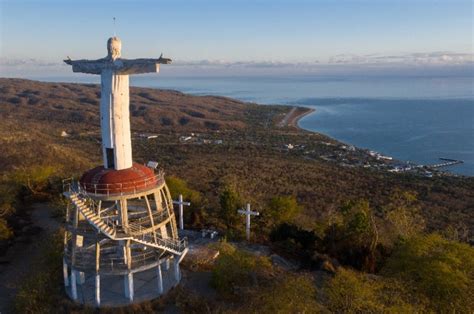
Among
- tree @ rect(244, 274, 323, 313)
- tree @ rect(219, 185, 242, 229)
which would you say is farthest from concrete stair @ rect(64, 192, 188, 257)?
tree @ rect(219, 185, 242, 229)

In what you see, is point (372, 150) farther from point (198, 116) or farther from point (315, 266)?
point (315, 266)

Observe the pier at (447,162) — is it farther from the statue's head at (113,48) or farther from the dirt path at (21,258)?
the statue's head at (113,48)

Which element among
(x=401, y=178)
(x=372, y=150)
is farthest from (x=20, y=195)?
(x=372, y=150)

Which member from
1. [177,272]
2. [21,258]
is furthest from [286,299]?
[21,258]

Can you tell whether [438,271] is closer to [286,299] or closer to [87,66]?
[286,299]

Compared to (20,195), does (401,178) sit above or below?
below

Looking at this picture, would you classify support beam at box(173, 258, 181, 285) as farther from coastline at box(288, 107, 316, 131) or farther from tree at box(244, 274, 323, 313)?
coastline at box(288, 107, 316, 131)

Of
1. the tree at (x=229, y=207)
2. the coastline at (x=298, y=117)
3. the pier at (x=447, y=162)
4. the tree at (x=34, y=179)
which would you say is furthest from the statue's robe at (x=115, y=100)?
the coastline at (x=298, y=117)

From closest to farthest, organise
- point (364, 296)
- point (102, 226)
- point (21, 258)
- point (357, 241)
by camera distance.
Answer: point (364, 296), point (102, 226), point (21, 258), point (357, 241)
